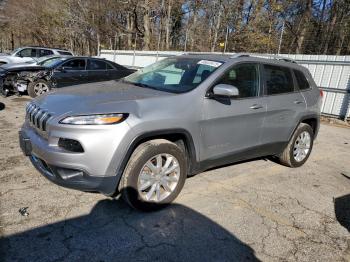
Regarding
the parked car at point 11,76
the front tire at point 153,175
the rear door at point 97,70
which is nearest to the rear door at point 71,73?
the rear door at point 97,70

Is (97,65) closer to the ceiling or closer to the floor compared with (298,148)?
closer to the ceiling

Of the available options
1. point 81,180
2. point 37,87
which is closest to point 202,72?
point 81,180

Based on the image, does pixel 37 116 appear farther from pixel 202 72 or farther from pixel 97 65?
Answer: pixel 97 65

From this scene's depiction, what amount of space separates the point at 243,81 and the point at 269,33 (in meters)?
16.4

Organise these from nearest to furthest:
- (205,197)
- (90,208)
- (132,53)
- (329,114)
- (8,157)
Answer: (90,208) → (205,197) → (8,157) → (329,114) → (132,53)

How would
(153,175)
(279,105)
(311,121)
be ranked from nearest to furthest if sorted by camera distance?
(153,175) < (279,105) < (311,121)

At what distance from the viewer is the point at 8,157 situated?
15.4 feet

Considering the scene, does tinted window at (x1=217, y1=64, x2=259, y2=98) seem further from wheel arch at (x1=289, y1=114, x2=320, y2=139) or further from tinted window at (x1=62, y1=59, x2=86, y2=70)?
tinted window at (x1=62, y1=59, x2=86, y2=70)

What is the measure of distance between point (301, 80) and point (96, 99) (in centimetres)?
342

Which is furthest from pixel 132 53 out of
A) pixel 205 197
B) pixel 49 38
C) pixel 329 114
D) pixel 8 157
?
pixel 49 38

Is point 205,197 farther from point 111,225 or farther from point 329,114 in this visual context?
point 329,114

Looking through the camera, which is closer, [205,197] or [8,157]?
[205,197]

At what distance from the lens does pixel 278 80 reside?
185 inches

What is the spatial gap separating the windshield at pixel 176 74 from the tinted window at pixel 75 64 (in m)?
6.29
